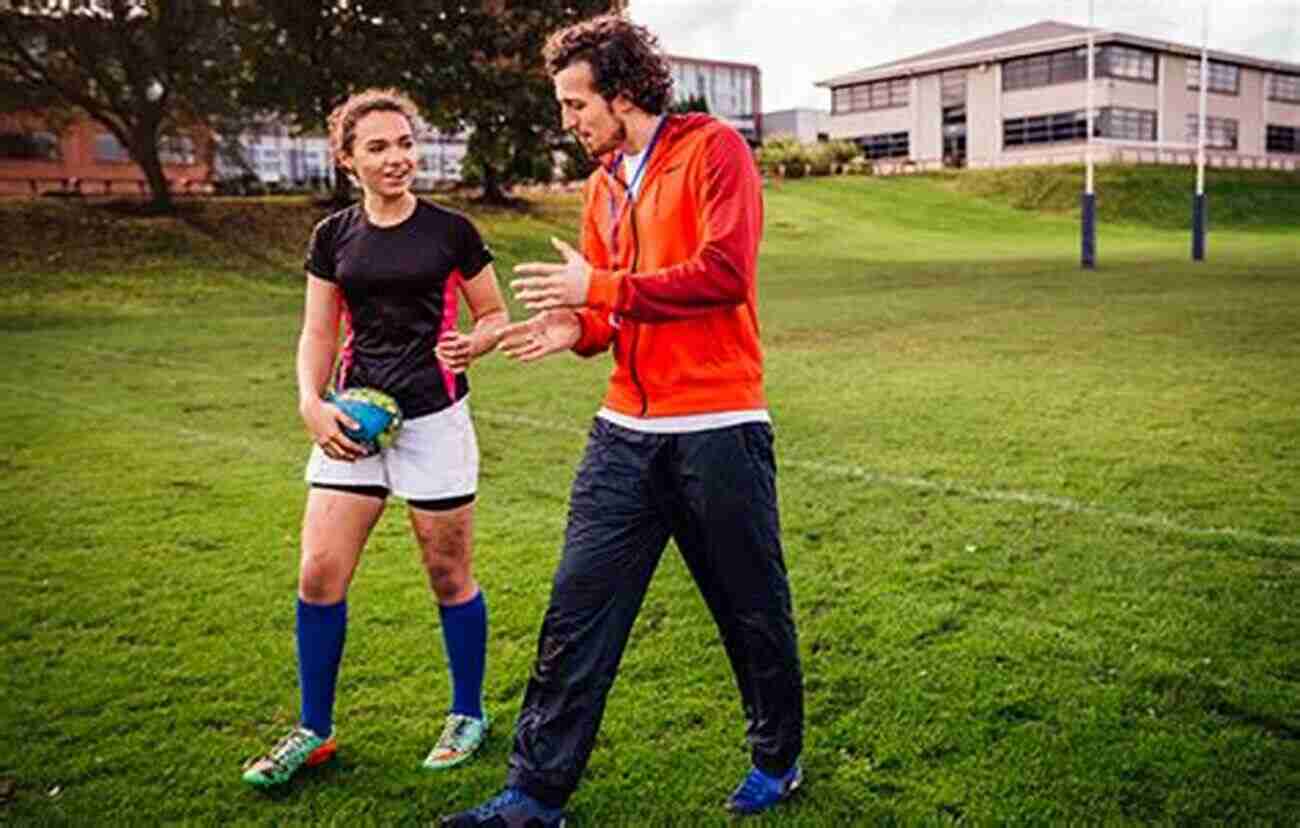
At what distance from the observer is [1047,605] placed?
5625 mm

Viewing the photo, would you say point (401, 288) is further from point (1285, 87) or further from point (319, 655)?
point (1285, 87)

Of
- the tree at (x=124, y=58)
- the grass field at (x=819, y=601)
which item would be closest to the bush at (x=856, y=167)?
the tree at (x=124, y=58)

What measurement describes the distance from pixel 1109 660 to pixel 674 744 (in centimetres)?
195

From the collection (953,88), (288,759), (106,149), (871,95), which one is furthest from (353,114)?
(871,95)

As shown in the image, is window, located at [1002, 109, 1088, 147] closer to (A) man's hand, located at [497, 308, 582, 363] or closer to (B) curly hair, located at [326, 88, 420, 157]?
(B) curly hair, located at [326, 88, 420, 157]

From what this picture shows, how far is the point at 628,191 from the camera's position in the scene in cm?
347

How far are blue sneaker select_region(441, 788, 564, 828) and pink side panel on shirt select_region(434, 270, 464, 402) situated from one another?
4.52 ft

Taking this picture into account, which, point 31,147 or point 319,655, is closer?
point 319,655

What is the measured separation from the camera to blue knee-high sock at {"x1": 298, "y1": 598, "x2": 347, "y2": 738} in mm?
4078

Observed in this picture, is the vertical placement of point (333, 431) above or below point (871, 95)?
below

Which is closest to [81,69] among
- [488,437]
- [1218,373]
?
[488,437]

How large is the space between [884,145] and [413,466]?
8022 cm

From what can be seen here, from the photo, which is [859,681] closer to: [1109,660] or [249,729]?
[1109,660]

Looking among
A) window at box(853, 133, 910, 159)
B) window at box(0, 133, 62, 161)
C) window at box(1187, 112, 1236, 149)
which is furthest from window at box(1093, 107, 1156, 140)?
window at box(0, 133, 62, 161)
